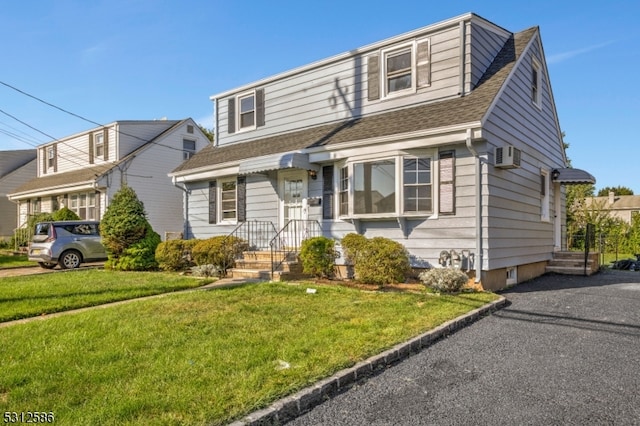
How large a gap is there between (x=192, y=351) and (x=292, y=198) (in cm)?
787

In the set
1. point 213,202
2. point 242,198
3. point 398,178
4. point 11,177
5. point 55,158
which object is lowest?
point 213,202

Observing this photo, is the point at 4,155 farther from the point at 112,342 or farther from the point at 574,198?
the point at 574,198

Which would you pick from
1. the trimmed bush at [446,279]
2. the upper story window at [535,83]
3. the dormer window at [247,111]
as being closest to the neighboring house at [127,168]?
the dormer window at [247,111]

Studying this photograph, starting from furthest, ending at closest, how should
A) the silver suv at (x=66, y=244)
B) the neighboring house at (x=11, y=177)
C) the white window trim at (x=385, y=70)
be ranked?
the neighboring house at (x=11, y=177) → the silver suv at (x=66, y=244) → the white window trim at (x=385, y=70)

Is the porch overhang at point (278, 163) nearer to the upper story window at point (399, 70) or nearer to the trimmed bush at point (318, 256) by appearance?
the trimmed bush at point (318, 256)

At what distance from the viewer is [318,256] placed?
374 inches

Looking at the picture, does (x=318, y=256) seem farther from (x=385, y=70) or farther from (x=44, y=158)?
(x=44, y=158)

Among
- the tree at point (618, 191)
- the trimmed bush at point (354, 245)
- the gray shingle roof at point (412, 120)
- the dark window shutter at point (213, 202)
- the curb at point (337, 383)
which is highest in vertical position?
the tree at point (618, 191)

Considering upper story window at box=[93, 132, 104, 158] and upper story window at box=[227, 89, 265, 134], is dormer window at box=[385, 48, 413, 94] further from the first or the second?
upper story window at box=[93, 132, 104, 158]

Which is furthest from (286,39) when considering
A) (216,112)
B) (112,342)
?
(112,342)

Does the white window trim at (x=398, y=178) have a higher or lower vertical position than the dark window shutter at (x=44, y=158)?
lower

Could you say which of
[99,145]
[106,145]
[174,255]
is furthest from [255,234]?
[99,145]

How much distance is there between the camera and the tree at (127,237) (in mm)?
12164

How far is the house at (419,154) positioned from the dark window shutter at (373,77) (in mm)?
27
